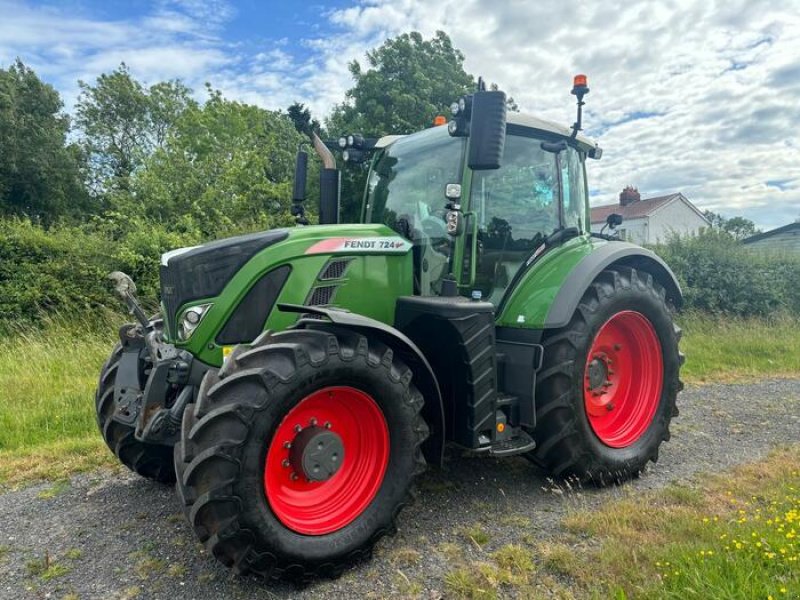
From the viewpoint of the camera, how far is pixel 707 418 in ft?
18.4

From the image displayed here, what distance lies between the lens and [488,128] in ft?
9.83

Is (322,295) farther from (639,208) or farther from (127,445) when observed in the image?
(639,208)

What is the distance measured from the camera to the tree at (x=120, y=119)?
3066 cm

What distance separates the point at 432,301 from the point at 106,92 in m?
34.1

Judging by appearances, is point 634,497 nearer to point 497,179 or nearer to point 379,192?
point 497,179

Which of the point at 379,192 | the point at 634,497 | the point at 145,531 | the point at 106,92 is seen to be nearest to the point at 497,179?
the point at 379,192

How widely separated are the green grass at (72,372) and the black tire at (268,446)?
2.41ft

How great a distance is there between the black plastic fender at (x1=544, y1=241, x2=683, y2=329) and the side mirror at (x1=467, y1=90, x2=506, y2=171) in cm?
112

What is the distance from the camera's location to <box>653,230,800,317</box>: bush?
1225 centimetres

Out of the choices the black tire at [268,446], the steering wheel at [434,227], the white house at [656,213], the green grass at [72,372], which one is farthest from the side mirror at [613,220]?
the white house at [656,213]

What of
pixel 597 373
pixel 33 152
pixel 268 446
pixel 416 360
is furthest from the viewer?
pixel 33 152

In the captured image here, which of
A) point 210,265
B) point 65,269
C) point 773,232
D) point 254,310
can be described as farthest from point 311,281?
point 773,232

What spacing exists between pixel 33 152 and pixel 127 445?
25740 mm

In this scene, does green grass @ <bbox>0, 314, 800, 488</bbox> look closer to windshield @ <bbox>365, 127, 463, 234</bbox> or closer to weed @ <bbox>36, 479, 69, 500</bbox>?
weed @ <bbox>36, 479, 69, 500</bbox>
